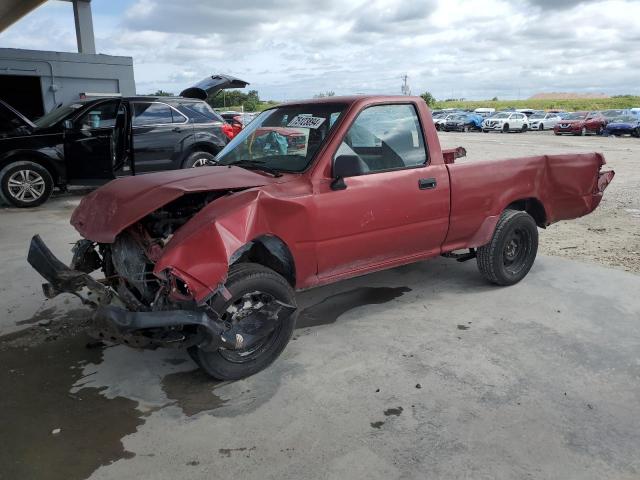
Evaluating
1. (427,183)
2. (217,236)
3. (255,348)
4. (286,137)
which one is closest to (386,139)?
(427,183)

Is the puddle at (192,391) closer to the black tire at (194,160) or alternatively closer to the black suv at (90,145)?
the black suv at (90,145)

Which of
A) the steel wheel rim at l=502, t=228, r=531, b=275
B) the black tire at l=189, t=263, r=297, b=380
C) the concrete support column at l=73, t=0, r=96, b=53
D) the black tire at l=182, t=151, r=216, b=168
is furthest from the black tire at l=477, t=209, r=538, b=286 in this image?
the concrete support column at l=73, t=0, r=96, b=53

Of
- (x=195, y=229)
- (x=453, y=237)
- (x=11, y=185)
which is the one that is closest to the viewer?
(x=195, y=229)

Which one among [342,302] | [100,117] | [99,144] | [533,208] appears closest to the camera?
[342,302]

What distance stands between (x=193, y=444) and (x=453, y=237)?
9.33 ft

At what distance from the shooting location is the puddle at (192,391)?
127 inches

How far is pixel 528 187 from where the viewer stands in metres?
5.03

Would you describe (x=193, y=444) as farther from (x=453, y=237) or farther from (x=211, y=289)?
(x=453, y=237)

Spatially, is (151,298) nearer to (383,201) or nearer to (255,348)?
(255,348)

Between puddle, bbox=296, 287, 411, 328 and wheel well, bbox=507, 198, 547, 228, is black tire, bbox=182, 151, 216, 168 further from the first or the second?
wheel well, bbox=507, 198, 547, 228

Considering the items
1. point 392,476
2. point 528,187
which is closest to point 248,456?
point 392,476

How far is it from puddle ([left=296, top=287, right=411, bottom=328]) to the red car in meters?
31.0

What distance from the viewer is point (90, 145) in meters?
8.99

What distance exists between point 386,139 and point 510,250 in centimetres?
189
